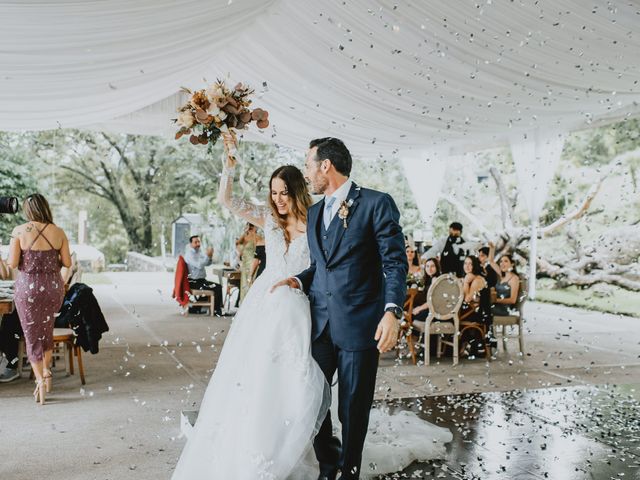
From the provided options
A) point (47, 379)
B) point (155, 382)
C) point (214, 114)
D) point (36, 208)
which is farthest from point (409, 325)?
point (214, 114)

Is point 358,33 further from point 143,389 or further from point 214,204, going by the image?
point 214,204

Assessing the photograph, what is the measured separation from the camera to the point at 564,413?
468 cm

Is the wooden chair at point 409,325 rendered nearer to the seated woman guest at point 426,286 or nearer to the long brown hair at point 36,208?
the seated woman guest at point 426,286

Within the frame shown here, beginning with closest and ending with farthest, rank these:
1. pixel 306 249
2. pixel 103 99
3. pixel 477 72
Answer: pixel 306 249 < pixel 477 72 < pixel 103 99

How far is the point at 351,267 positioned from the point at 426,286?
4511 mm

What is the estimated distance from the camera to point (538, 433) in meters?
4.16

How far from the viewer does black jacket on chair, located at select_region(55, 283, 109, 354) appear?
5414 mm

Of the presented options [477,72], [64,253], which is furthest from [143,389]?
[477,72]

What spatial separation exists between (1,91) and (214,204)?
14.4 meters

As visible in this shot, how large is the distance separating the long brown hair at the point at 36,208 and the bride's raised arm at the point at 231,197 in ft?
6.71

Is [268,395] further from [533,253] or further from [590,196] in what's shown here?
[590,196]

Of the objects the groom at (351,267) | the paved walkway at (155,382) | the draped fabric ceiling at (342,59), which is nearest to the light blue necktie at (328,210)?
the groom at (351,267)

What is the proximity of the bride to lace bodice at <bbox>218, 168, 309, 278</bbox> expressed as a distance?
1 centimetres

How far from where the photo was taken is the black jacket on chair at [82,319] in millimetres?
5414
